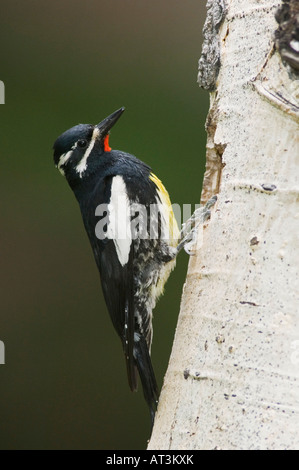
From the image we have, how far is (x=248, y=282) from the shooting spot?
71.5 inches

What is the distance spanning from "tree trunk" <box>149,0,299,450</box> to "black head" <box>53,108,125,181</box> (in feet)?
2.70

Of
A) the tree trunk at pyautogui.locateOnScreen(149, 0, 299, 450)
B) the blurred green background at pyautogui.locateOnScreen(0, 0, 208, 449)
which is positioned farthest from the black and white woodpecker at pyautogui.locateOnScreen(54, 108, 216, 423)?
the blurred green background at pyautogui.locateOnScreen(0, 0, 208, 449)

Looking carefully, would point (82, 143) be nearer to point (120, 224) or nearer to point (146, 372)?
point (120, 224)

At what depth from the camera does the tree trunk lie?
1.72m

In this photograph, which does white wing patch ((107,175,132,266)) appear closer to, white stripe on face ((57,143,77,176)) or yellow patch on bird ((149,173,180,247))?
yellow patch on bird ((149,173,180,247))

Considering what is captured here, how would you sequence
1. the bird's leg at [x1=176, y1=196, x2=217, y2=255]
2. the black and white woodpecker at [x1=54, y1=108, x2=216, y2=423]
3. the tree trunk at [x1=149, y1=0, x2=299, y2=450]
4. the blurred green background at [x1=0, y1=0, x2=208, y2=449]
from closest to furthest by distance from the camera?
the tree trunk at [x1=149, y1=0, x2=299, y2=450], the bird's leg at [x1=176, y1=196, x2=217, y2=255], the black and white woodpecker at [x1=54, y1=108, x2=216, y2=423], the blurred green background at [x1=0, y1=0, x2=208, y2=449]

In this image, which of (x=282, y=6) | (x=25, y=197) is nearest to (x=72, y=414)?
(x=25, y=197)

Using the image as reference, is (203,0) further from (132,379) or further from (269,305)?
(269,305)

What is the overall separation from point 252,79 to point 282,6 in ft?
0.88

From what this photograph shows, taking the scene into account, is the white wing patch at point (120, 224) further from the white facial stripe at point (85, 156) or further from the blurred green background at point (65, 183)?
the blurred green background at point (65, 183)

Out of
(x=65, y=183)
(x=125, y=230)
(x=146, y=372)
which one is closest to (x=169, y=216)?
(x=125, y=230)

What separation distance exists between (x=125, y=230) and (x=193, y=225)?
0.27 meters

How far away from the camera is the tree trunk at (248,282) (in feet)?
5.63
